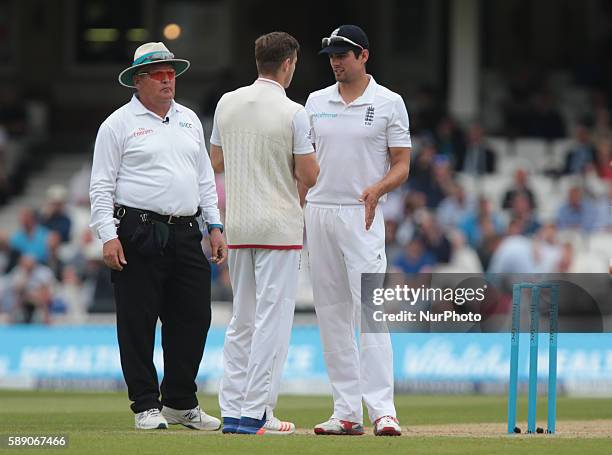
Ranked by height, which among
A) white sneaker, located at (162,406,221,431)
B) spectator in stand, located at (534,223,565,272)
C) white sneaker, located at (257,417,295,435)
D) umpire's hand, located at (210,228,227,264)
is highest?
umpire's hand, located at (210,228,227,264)

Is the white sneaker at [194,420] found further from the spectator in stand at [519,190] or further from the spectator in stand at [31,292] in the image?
the spectator in stand at [519,190]

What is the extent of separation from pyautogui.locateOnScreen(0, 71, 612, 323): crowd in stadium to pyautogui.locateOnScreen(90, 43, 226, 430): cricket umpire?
9.03 m

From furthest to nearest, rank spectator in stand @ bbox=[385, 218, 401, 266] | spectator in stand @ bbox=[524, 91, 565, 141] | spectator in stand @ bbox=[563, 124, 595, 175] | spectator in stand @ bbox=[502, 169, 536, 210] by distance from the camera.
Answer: spectator in stand @ bbox=[524, 91, 565, 141] < spectator in stand @ bbox=[563, 124, 595, 175] < spectator in stand @ bbox=[502, 169, 536, 210] < spectator in stand @ bbox=[385, 218, 401, 266]

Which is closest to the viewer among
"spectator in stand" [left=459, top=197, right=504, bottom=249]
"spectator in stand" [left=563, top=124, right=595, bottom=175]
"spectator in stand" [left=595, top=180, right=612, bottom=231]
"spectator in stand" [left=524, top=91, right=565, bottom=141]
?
"spectator in stand" [left=459, top=197, right=504, bottom=249]

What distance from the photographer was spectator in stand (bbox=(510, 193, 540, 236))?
1991 cm

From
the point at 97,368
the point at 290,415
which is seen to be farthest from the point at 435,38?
the point at 290,415

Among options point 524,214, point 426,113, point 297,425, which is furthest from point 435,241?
point 297,425

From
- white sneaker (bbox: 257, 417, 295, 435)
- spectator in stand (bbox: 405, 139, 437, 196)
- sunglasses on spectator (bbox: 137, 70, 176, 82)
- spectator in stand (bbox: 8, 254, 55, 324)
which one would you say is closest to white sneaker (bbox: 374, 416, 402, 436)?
white sneaker (bbox: 257, 417, 295, 435)

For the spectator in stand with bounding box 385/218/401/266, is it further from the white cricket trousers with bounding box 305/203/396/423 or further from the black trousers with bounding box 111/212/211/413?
the white cricket trousers with bounding box 305/203/396/423

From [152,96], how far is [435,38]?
18558 mm

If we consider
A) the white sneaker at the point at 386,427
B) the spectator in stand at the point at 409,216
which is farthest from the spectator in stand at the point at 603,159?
the white sneaker at the point at 386,427

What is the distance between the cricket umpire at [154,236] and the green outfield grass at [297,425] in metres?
0.30

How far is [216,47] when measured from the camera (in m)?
27.9

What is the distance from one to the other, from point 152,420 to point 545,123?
626 inches
